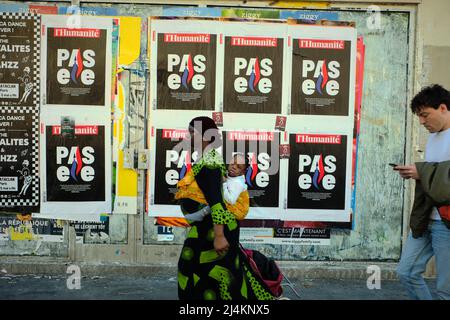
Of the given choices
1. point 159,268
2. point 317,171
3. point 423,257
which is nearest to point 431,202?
point 423,257

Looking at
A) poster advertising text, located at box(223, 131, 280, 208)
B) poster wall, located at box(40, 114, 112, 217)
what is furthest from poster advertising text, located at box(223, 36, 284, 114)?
poster wall, located at box(40, 114, 112, 217)

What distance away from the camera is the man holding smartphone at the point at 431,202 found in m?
3.78

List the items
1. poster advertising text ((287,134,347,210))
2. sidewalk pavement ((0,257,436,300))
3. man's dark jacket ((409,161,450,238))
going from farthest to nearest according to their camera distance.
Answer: poster advertising text ((287,134,347,210)), sidewalk pavement ((0,257,436,300)), man's dark jacket ((409,161,450,238))

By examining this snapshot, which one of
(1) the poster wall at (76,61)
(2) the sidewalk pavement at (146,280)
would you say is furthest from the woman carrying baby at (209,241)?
(1) the poster wall at (76,61)

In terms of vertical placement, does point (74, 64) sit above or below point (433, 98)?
above

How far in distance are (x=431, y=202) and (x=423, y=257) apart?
17.4 inches

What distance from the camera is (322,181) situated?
6.44 metres

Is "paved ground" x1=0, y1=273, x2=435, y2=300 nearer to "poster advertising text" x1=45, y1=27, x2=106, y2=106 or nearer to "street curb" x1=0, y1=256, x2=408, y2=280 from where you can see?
"street curb" x1=0, y1=256, x2=408, y2=280

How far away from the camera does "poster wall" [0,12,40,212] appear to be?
20.6 feet

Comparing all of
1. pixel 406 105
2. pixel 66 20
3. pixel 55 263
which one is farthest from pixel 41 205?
pixel 406 105

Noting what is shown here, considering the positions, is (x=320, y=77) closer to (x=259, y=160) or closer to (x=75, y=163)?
(x=259, y=160)

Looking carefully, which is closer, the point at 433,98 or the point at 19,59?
the point at 433,98

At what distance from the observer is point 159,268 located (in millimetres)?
6355

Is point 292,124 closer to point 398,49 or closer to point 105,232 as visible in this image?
point 398,49
